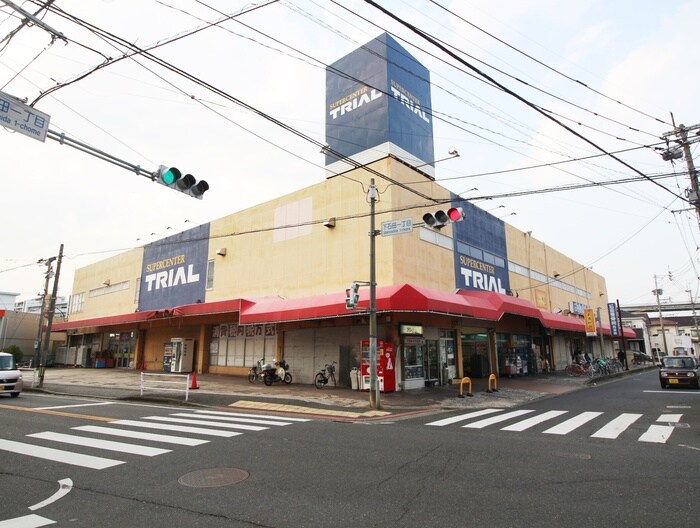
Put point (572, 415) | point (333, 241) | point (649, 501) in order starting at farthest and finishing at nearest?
point (333, 241) < point (572, 415) < point (649, 501)

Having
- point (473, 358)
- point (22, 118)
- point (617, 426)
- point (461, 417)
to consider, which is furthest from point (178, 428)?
point (473, 358)

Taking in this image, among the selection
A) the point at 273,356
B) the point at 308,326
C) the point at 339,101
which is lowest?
the point at 273,356

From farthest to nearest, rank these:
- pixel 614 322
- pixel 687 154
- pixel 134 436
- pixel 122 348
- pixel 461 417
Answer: pixel 614 322 < pixel 122 348 < pixel 687 154 < pixel 461 417 < pixel 134 436

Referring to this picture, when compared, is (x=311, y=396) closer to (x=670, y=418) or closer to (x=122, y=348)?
(x=670, y=418)

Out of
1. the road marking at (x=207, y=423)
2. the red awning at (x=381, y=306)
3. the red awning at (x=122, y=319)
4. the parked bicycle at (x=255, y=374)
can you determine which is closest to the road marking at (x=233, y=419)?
the road marking at (x=207, y=423)

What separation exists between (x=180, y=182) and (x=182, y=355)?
881 inches

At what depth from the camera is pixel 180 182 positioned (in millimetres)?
8094

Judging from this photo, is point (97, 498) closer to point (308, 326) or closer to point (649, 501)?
point (649, 501)

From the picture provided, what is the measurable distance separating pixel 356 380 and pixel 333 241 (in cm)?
679

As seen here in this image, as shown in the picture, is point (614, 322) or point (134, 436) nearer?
point (134, 436)

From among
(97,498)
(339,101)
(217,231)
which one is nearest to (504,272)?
(339,101)

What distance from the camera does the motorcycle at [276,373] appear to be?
20.3 m

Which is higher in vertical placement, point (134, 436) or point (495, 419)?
point (134, 436)

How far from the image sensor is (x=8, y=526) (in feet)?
14.4
